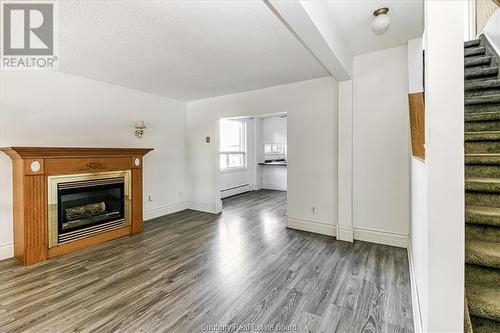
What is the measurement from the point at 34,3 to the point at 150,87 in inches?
85.5

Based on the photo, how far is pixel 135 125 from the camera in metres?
4.12

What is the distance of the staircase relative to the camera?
45.0 inches

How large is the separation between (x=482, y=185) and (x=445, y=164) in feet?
3.03

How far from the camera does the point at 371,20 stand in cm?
220

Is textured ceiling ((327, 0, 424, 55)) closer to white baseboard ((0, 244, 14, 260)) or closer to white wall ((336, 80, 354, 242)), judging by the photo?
white wall ((336, 80, 354, 242))

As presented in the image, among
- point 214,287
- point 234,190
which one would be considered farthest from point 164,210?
point 214,287

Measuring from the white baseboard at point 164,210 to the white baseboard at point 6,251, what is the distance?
1.78m

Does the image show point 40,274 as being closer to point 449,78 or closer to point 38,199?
point 38,199

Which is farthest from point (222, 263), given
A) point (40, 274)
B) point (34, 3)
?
point (34, 3)

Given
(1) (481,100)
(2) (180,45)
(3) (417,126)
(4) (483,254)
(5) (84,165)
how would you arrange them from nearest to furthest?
(4) (483,254) → (3) (417,126) → (1) (481,100) → (2) (180,45) → (5) (84,165)

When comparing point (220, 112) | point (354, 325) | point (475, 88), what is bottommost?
point (354, 325)

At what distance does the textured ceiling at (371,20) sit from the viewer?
1.95 metres

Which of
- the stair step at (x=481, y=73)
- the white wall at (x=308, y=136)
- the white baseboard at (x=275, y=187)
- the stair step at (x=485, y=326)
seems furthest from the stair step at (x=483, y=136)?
the white baseboard at (x=275, y=187)

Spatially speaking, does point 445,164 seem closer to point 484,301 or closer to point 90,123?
point 484,301
